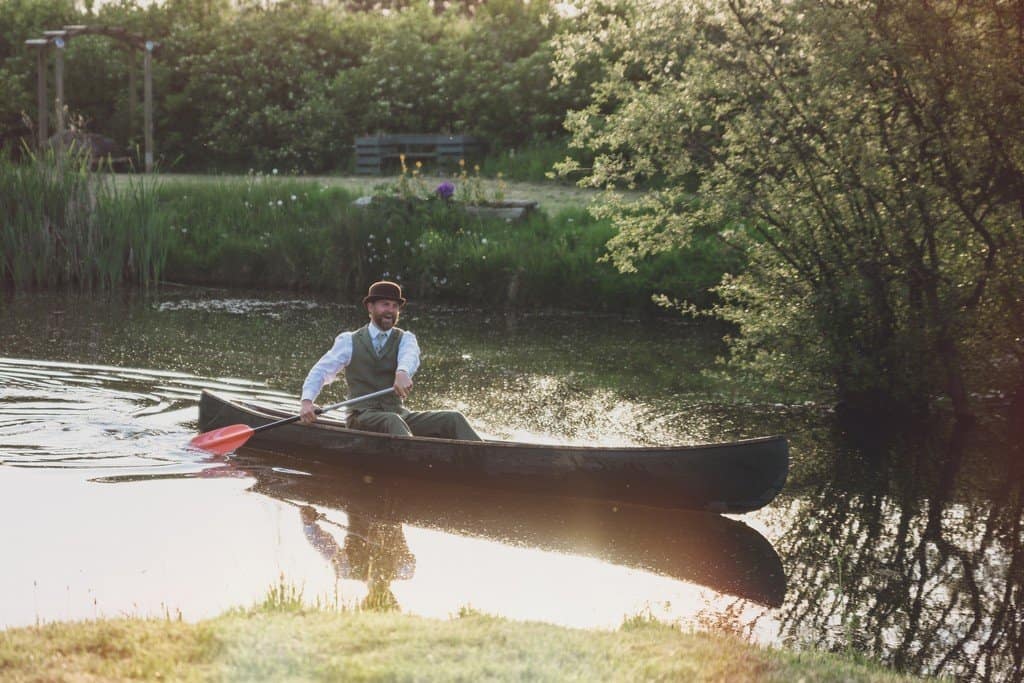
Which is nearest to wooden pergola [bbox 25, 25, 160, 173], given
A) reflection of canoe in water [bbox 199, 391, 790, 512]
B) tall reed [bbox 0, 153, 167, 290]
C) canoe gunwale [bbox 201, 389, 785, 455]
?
tall reed [bbox 0, 153, 167, 290]

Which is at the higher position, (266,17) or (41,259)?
(266,17)

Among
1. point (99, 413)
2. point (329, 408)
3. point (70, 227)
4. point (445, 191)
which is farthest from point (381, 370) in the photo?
point (445, 191)

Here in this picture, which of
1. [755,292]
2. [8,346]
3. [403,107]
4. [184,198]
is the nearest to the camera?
[755,292]

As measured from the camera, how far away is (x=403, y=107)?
2656 cm

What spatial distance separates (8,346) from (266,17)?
16.7 m

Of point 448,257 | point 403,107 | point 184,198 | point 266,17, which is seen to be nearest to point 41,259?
point 184,198

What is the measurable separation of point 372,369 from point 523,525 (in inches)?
75.6

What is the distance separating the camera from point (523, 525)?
816 cm

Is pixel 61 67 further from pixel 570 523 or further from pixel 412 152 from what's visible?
pixel 570 523

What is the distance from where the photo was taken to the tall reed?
17484 mm

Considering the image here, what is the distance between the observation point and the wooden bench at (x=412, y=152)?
25.7m

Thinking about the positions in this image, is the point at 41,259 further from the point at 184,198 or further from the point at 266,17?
the point at 266,17

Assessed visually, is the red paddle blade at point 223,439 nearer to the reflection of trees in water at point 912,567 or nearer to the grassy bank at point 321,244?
the reflection of trees in water at point 912,567

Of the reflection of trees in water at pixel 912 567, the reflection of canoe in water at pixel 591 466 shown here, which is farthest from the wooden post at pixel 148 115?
the reflection of trees in water at pixel 912 567
